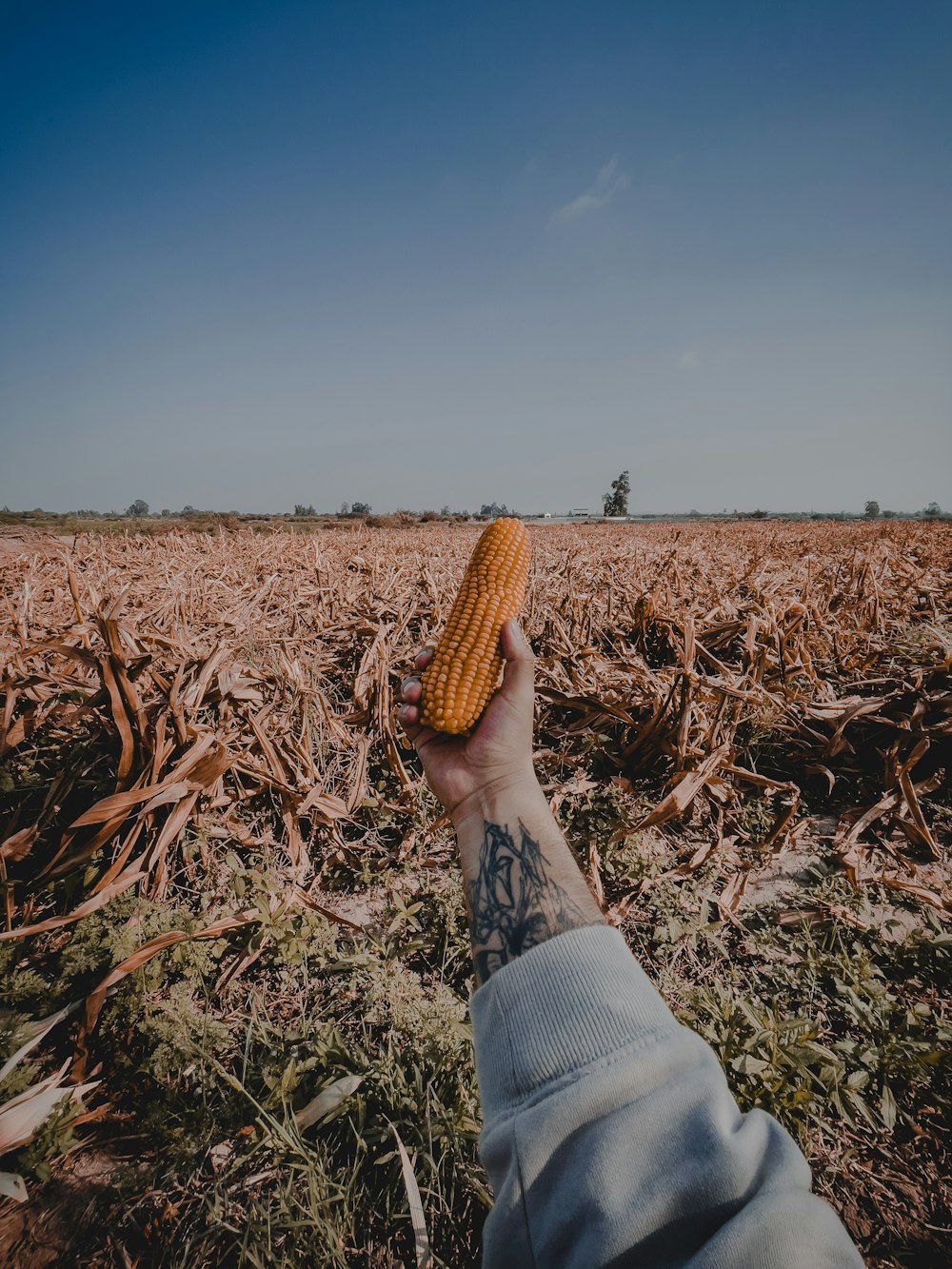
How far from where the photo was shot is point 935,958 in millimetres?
2033

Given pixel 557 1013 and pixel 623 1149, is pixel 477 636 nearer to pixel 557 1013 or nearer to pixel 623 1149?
pixel 557 1013

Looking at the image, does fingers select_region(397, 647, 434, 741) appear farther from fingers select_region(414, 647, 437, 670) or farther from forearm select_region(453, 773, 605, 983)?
forearm select_region(453, 773, 605, 983)

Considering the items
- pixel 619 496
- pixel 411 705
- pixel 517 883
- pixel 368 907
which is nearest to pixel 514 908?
pixel 517 883

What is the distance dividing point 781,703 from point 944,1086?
1.97 meters

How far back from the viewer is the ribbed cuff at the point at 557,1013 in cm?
90

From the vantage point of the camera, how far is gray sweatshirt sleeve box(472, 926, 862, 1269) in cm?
68

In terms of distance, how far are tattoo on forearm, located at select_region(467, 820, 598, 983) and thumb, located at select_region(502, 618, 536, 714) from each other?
0.69 meters

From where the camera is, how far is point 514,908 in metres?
1.42

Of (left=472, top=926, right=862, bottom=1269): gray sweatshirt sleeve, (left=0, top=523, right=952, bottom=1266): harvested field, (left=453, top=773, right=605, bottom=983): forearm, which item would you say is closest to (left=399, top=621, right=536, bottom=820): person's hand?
(left=453, top=773, right=605, bottom=983): forearm

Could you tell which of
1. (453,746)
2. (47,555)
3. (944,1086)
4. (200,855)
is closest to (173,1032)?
(200,855)

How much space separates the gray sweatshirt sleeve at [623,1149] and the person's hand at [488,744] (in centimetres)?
95

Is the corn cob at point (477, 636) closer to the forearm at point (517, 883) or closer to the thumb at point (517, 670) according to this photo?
the thumb at point (517, 670)

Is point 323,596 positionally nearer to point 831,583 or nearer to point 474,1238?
point 474,1238

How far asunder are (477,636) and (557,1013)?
58.1 inches
